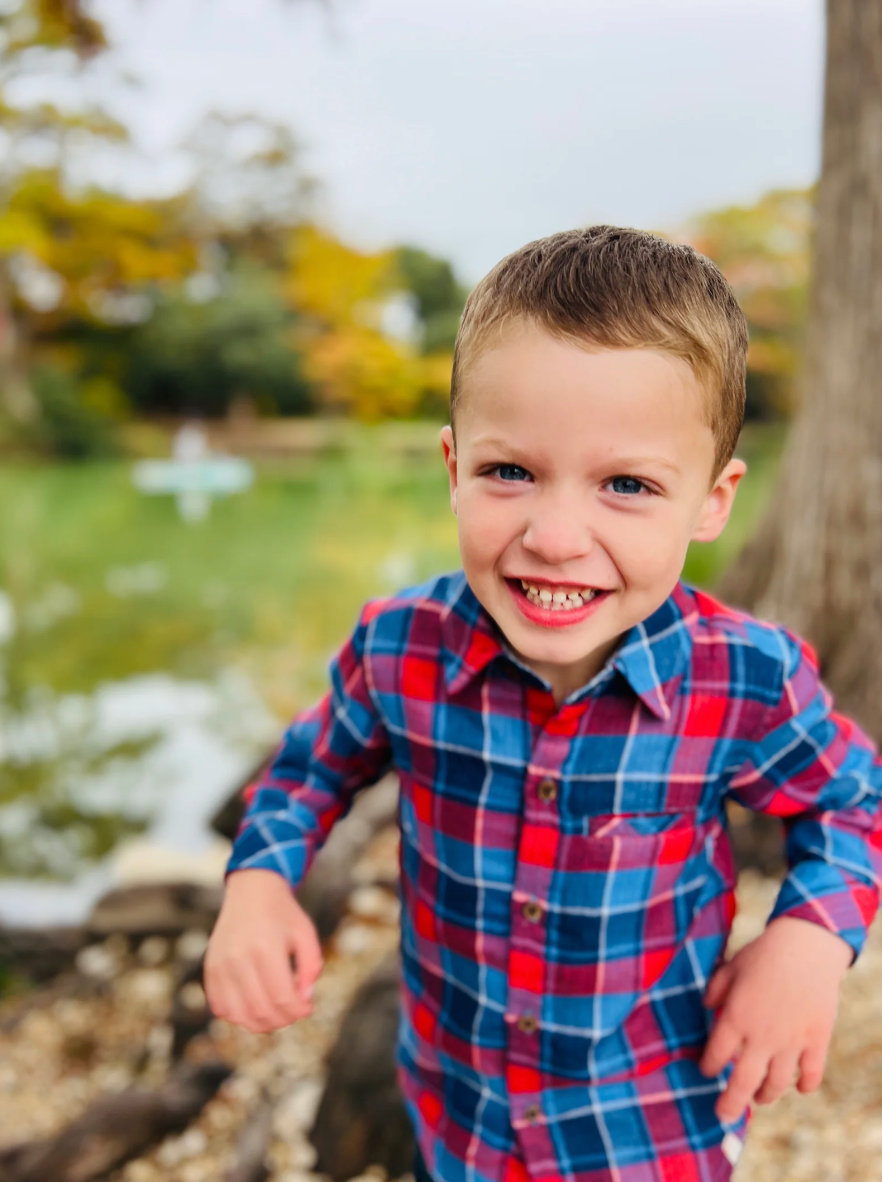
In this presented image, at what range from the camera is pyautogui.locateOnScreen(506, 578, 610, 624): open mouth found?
76 centimetres

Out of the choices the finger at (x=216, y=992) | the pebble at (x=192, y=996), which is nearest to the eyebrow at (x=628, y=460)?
the finger at (x=216, y=992)

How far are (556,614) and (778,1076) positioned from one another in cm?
42

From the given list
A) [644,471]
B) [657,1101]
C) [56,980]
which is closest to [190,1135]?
[56,980]

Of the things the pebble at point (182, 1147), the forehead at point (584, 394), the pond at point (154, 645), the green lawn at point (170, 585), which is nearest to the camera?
the forehead at point (584, 394)

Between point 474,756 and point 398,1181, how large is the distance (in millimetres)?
978

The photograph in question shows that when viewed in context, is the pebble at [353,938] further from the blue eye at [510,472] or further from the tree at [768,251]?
the tree at [768,251]

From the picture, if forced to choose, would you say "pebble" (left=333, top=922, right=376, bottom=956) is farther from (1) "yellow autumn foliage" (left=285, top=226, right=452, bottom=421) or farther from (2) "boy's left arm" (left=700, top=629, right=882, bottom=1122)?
(1) "yellow autumn foliage" (left=285, top=226, right=452, bottom=421)

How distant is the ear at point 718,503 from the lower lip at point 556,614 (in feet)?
0.37

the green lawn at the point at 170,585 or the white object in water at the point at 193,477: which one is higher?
the green lawn at the point at 170,585

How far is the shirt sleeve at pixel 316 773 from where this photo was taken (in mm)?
917

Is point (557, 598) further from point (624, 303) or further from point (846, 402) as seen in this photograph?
point (846, 402)

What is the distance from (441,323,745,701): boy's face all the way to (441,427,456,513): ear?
15 mm

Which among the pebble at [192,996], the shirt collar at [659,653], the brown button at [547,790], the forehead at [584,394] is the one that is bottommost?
the pebble at [192,996]

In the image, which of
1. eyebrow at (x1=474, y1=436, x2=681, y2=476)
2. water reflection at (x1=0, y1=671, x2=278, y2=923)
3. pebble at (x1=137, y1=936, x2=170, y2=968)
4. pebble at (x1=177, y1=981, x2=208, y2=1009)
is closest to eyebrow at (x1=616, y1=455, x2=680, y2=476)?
eyebrow at (x1=474, y1=436, x2=681, y2=476)
